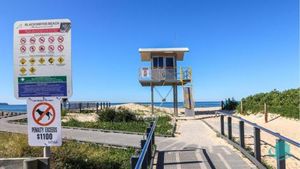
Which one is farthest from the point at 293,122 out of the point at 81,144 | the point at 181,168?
the point at 181,168

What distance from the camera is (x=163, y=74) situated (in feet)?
123

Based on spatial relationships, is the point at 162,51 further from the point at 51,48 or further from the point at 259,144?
the point at 51,48

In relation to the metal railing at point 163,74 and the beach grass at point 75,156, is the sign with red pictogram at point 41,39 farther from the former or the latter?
the metal railing at point 163,74

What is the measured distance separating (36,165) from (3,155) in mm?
7910

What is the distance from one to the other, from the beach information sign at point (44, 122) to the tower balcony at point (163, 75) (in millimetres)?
31022

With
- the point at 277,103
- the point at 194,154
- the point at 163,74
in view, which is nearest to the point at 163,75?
the point at 163,74

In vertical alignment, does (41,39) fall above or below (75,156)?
above

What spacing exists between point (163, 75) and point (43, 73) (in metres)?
31.6

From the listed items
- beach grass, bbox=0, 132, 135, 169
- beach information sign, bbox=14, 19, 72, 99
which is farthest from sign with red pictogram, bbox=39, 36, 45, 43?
beach grass, bbox=0, 132, 135, 169

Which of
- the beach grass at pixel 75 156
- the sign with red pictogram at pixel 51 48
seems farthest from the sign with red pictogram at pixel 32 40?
the beach grass at pixel 75 156

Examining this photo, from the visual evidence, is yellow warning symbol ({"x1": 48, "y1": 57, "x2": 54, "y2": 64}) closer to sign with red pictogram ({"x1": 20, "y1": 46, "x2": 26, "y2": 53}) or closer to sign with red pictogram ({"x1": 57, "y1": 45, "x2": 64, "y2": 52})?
sign with red pictogram ({"x1": 57, "y1": 45, "x2": 64, "y2": 52})

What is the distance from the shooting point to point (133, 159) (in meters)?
6.98

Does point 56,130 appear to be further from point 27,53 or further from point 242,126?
point 242,126

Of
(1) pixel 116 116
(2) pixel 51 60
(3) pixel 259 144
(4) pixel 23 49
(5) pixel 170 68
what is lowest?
(1) pixel 116 116
